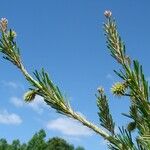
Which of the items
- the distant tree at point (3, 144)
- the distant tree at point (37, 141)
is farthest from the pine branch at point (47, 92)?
the distant tree at point (3, 144)

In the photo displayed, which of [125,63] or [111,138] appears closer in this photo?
[125,63]

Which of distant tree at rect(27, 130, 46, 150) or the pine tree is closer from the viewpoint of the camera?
the pine tree

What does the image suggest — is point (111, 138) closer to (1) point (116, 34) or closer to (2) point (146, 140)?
(2) point (146, 140)

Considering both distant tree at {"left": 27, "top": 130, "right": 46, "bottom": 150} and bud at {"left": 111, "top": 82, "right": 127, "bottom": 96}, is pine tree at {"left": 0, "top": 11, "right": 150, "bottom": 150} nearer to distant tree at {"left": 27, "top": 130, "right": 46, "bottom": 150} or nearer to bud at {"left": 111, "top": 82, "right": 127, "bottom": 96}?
bud at {"left": 111, "top": 82, "right": 127, "bottom": 96}

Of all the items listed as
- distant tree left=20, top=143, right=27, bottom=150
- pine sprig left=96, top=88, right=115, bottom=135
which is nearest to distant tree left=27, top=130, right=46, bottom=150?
distant tree left=20, top=143, right=27, bottom=150

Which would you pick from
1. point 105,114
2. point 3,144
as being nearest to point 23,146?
point 3,144

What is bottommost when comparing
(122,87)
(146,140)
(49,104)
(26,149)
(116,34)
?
(146,140)

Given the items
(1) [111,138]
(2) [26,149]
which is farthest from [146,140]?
(2) [26,149]

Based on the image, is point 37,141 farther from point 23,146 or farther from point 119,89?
point 119,89
